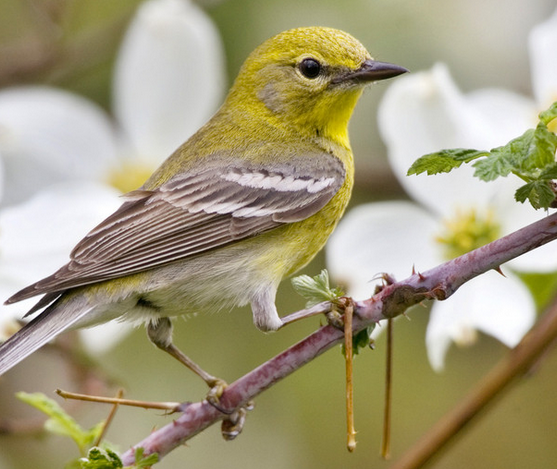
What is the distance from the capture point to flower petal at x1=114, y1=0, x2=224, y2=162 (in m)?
4.20

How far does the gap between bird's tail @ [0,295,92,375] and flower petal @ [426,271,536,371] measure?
126 cm

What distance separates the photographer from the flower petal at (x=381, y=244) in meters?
3.45

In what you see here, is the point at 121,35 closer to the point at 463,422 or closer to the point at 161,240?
the point at 161,240

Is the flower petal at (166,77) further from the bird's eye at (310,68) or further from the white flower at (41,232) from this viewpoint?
the white flower at (41,232)

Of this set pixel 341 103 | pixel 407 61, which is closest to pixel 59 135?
pixel 341 103

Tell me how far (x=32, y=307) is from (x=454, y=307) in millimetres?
1562

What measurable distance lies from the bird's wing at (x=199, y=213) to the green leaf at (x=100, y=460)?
43.1 inches

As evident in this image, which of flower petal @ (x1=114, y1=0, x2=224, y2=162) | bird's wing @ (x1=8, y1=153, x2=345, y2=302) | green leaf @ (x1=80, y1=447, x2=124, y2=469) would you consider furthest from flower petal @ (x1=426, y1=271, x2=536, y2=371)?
flower petal @ (x1=114, y1=0, x2=224, y2=162)

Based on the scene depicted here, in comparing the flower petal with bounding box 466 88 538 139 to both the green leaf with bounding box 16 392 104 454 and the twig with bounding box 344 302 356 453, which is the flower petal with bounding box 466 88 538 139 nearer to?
A: the twig with bounding box 344 302 356 453

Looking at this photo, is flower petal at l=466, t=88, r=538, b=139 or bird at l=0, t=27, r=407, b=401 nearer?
bird at l=0, t=27, r=407, b=401

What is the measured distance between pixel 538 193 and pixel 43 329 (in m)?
1.84

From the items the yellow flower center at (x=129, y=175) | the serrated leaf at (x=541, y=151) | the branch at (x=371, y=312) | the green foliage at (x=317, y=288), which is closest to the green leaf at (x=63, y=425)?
the branch at (x=371, y=312)

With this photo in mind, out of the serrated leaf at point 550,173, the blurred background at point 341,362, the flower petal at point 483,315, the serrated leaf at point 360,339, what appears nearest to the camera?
the serrated leaf at point 550,173

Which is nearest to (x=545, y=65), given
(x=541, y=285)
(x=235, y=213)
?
(x=541, y=285)
